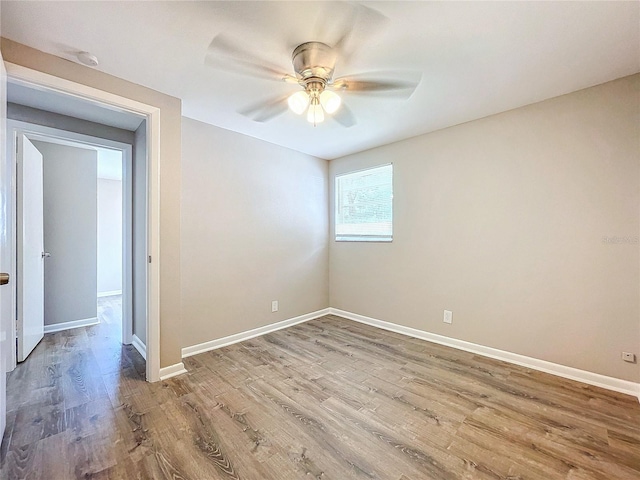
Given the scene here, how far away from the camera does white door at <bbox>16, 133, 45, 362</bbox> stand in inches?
103

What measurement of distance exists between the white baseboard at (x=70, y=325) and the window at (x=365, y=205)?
11.9 feet

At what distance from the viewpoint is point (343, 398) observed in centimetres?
210

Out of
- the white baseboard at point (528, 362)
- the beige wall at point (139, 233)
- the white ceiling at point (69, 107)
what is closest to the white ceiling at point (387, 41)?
the white ceiling at point (69, 107)

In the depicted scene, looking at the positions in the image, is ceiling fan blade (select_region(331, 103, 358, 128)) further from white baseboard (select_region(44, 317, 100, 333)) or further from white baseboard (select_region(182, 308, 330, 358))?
white baseboard (select_region(44, 317, 100, 333))

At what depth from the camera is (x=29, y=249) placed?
279 centimetres

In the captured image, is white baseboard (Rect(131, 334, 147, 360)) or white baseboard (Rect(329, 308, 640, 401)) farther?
white baseboard (Rect(131, 334, 147, 360))

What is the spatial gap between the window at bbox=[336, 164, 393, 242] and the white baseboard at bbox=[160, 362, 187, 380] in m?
2.58

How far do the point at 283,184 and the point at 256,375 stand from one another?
231 centimetres

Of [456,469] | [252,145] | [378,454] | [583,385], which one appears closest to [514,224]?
[583,385]

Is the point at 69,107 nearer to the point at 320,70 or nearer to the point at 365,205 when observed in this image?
the point at 320,70

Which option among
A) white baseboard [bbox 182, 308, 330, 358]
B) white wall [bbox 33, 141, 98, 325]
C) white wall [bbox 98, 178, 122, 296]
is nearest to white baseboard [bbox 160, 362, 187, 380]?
white baseboard [bbox 182, 308, 330, 358]

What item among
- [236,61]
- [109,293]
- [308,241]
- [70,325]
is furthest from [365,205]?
[109,293]

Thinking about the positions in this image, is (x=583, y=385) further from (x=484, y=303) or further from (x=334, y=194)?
(x=334, y=194)

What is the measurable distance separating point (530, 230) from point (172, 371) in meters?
3.42
